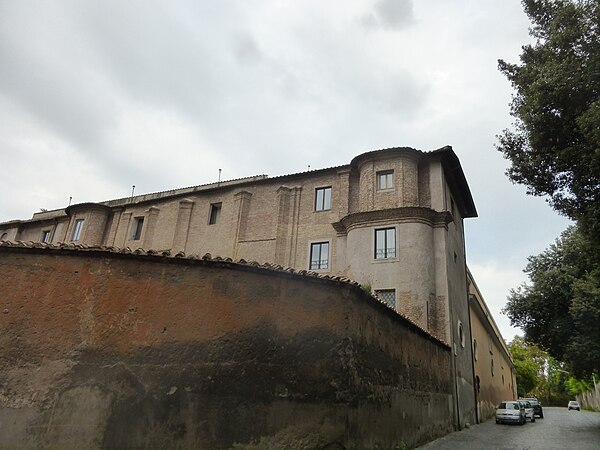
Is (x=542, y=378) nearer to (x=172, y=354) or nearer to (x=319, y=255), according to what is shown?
(x=319, y=255)

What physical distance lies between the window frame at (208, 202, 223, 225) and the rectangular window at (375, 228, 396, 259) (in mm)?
9784

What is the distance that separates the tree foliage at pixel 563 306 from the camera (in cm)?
2072

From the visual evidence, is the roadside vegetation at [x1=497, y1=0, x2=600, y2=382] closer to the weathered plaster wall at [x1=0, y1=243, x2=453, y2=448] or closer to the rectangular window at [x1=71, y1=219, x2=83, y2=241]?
the weathered plaster wall at [x1=0, y1=243, x2=453, y2=448]

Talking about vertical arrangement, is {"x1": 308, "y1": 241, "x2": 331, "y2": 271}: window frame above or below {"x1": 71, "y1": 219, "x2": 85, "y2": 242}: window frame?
below

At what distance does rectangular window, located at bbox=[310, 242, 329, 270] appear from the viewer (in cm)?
2116

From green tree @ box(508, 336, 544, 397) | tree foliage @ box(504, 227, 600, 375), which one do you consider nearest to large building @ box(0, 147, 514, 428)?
tree foliage @ box(504, 227, 600, 375)

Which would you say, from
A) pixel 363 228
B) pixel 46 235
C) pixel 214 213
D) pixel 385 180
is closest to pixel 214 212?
pixel 214 213

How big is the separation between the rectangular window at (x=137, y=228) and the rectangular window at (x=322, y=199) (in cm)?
1158

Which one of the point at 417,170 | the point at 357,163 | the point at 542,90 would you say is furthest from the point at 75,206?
the point at 542,90

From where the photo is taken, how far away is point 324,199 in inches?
Result: 885

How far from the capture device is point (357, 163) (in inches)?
846

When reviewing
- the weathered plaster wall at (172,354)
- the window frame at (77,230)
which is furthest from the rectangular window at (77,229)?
the weathered plaster wall at (172,354)

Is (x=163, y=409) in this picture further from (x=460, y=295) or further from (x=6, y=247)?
(x=460, y=295)

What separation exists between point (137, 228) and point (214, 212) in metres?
5.85
